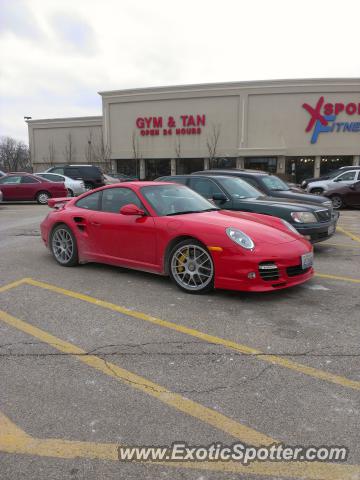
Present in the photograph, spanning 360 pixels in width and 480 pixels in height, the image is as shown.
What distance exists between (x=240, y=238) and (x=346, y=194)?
12.1m

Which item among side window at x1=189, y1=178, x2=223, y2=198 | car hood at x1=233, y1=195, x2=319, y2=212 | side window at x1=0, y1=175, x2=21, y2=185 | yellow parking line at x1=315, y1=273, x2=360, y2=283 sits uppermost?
side window at x1=0, y1=175, x2=21, y2=185

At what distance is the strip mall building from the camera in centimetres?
3216

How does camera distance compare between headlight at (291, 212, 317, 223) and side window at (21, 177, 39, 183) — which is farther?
side window at (21, 177, 39, 183)

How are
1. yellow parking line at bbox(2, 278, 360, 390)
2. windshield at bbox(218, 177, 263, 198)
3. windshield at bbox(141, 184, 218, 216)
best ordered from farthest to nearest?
1. windshield at bbox(218, 177, 263, 198)
2. windshield at bbox(141, 184, 218, 216)
3. yellow parking line at bbox(2, 278, 360, 390)

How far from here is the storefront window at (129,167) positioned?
38581mm

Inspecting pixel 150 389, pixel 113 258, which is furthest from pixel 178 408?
pixel 113 258

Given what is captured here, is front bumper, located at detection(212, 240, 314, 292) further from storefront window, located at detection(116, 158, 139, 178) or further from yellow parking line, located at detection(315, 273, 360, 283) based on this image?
storefront window, located at detection(116, 158, 139, 178)

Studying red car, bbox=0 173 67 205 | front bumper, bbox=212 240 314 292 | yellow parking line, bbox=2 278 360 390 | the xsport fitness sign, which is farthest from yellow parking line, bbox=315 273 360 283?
the xsport fitness sign

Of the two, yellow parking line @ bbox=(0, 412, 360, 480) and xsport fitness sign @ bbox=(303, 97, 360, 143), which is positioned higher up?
xsport fitness sign @ bbox=(303, 97, 360, 143)

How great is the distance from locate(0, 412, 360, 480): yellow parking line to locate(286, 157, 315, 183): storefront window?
33971 millimetres

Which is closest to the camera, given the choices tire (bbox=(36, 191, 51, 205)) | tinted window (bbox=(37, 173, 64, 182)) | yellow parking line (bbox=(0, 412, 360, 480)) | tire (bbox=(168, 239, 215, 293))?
yellow parking line (bbox=(0, 412, 360, 480))

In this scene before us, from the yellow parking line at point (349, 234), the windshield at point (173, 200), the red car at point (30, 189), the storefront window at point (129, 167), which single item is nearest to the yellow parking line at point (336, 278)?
the windshield at point (173, 200)

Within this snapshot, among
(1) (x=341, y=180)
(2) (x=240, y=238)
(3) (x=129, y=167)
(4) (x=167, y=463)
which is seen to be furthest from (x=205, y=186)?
(3) (x=129, y=167)

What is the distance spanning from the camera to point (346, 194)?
49.0 feet
